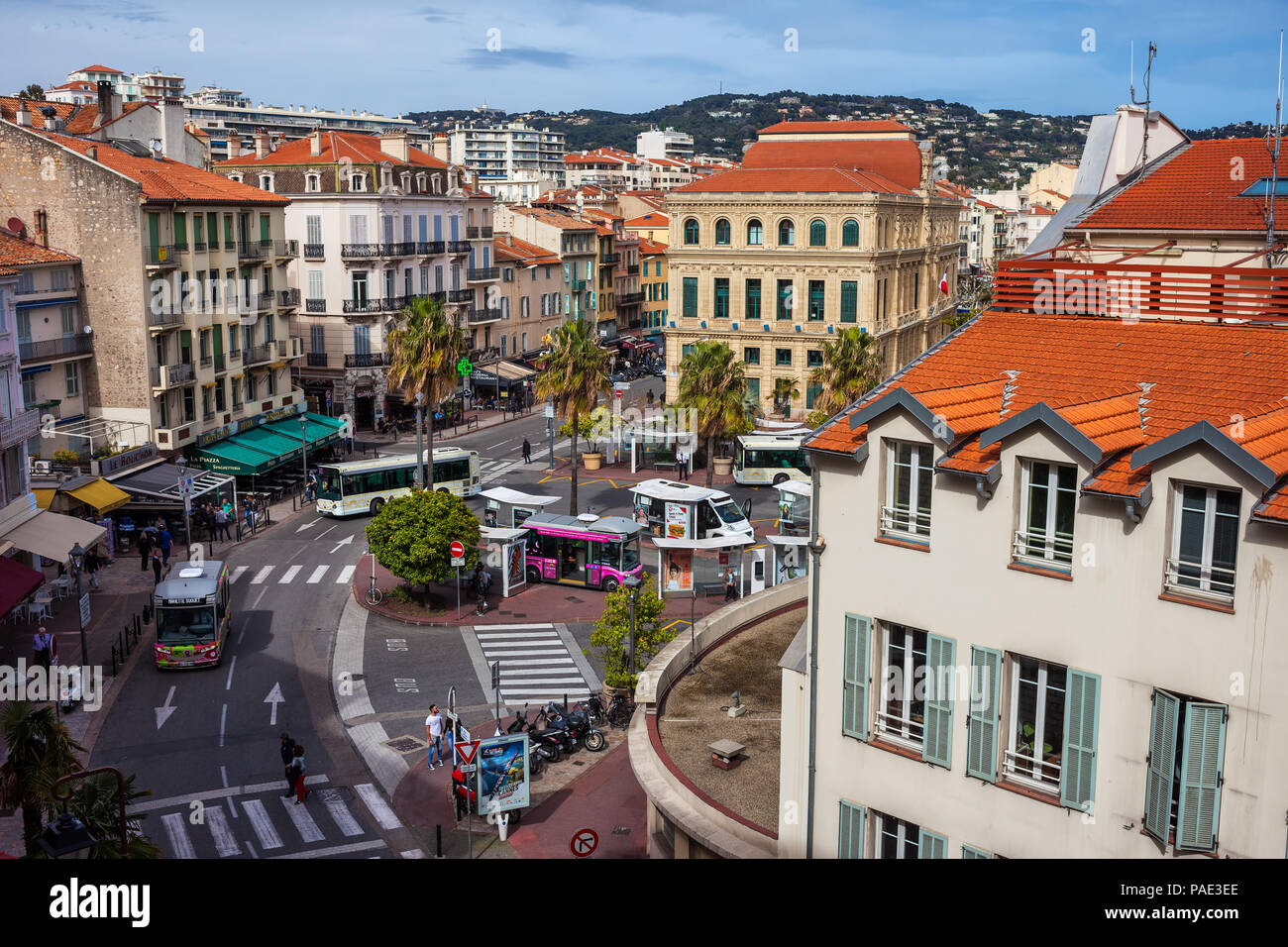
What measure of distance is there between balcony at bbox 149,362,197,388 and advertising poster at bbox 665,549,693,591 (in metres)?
25.4

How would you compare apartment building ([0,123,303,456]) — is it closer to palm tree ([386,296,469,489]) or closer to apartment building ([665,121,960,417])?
palm tree ([386,296,469,489])

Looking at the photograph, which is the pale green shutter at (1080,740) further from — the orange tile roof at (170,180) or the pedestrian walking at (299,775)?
the orange tile roof at (170,180)

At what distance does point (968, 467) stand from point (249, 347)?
54.6m

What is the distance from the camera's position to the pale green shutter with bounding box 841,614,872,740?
16297mm

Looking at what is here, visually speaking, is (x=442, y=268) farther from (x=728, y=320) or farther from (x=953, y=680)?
(x=953, y=680)

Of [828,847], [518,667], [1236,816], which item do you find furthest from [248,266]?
[1236,816]

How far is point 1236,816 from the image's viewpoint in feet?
42.6

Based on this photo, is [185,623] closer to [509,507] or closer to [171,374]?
[509,507]

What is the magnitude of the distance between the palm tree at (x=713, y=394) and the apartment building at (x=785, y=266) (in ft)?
61.5

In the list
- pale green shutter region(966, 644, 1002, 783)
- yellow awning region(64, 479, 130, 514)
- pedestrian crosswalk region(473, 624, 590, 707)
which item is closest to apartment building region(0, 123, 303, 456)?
yellow awning region(64, 479, 130, 514)

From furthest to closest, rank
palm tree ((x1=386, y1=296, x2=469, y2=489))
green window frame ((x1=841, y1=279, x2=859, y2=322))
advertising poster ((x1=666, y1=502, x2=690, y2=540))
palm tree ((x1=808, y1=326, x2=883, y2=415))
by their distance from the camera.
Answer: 1. green window frame ((x1=841, y1=279, x2=859, y2=322))
2. palm tree ((x1=808, y1=326, x2=883, y2=415))
3. palm tree ((x1=386, y1=296, x2=469, y2=489))
4. advertising poster ((x1=666, y1=502, x2=690, y2=540))

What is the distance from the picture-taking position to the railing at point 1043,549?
47.5 ft

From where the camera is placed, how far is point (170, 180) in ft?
192

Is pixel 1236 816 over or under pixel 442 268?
under
